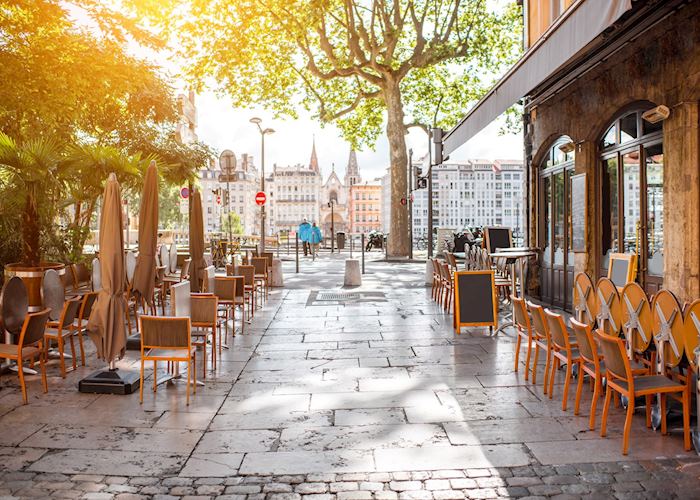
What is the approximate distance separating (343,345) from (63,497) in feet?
15.6

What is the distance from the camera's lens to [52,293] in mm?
7754

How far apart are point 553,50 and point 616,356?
2818mm

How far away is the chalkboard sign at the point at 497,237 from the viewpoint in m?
12.4

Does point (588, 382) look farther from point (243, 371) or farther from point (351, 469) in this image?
point (243, 371)

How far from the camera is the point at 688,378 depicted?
4.47 meters

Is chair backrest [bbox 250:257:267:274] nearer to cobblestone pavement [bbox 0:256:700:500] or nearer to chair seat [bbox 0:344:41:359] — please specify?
cobblestone pavement [bbox 0:256:700:500]

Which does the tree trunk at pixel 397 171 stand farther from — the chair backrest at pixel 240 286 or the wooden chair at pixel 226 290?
the wooden chair at pixel 226 290

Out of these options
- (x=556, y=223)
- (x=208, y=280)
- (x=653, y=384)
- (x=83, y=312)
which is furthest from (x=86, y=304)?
(x=556, y=223)

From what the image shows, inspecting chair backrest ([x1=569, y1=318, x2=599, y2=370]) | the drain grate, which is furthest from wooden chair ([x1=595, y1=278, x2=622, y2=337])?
the drain grate

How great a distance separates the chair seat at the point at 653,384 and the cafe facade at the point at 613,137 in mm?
2559

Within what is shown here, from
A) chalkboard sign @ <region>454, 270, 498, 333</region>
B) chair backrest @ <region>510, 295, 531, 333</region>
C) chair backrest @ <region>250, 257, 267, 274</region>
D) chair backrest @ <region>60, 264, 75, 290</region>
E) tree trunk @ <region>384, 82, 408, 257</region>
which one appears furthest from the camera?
tree trunk @ <region>384, 82, 408, 257</region>

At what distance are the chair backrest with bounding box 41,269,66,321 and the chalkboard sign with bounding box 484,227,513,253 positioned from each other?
304 inches

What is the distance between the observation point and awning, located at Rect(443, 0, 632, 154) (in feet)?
15.1

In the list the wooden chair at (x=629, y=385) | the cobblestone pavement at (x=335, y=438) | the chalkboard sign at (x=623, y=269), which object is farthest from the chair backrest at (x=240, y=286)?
the wooden chair at (x=629, y=385)
